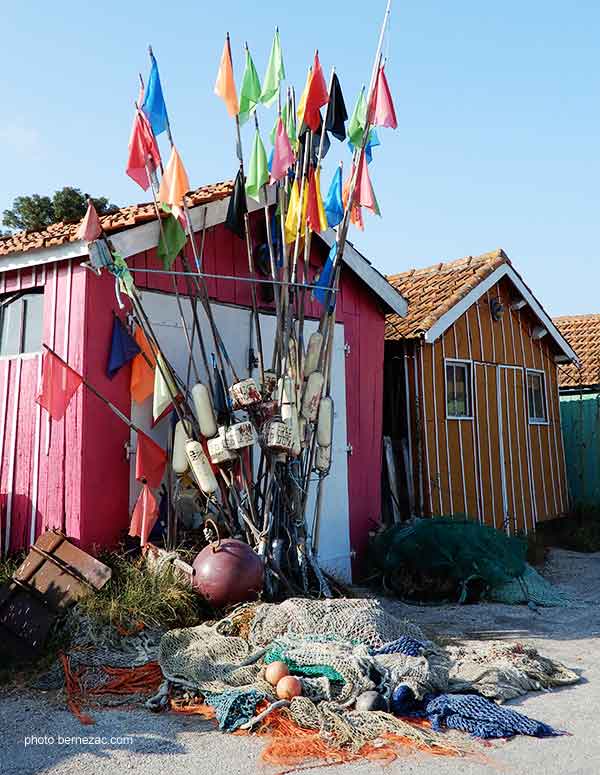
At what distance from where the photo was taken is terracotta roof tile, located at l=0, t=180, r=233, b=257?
23.5 ft

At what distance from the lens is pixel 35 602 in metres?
A: 6.05

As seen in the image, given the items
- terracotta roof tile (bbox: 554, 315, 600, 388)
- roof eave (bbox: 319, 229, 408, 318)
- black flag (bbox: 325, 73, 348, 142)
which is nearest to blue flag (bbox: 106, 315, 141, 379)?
black flag (bbox: 325, 73, 348, 142)

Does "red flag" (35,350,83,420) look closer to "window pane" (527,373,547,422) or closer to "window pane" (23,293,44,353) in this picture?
"window pane" (23,293,44,353)

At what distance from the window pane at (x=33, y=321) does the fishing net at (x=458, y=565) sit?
4.36 meters

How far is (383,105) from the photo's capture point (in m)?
7.62

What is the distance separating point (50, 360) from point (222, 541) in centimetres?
209

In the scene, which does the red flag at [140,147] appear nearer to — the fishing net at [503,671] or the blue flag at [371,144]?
the blue flag at [371,144]

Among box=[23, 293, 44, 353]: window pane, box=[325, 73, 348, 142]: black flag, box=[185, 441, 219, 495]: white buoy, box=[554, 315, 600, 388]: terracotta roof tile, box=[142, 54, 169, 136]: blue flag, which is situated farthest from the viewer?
box=[554, 315, 600, 388]: terracotta roof tile

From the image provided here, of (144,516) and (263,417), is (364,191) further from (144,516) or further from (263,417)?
(144,516)

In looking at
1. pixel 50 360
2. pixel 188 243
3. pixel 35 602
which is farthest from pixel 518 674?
pixel 188 243

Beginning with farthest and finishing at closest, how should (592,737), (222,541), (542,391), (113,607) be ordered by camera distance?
(542,391), (222,541), (113,607), (592,737)

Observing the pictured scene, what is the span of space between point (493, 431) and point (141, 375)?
7029 millimetres

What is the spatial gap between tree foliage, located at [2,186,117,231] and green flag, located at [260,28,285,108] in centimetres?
1551

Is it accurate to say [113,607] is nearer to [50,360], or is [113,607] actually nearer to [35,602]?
[35,602]
